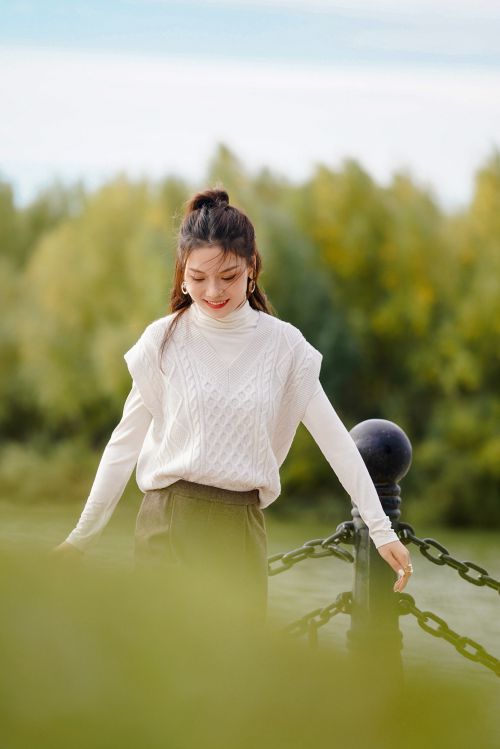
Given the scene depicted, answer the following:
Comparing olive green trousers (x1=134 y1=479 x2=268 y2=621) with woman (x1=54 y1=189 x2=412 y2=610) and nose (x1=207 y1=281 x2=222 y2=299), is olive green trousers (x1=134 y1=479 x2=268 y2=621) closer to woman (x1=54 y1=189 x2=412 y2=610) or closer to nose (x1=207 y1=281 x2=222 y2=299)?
woman (x1=54 y1=189 x2=412 y2=610)

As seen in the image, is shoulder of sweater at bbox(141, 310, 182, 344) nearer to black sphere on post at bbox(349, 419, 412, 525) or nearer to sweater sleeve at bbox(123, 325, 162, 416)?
sweater sleeve at bbox(123, 325, 162, 416)

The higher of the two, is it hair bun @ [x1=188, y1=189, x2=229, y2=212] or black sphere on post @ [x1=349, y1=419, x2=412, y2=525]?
hair bun @ [x1=188, y1=189, x2=229, y2=212]

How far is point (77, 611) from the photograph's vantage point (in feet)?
2.13

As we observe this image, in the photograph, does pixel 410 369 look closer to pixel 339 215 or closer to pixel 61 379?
pixel 339 215

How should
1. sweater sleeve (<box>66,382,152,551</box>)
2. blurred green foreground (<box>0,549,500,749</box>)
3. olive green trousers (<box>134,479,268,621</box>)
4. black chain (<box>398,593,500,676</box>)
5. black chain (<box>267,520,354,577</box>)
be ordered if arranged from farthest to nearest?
black chain (<box>267,520,354,577</box>) → black chain (<box>398,593,500,676</box>) → sweater sleeve (<box>66,382,152,551</box>) → olive green trousers (<box>134,479,268,621</box>) → blurred green foreground (<box>0,549,500,749</box>)

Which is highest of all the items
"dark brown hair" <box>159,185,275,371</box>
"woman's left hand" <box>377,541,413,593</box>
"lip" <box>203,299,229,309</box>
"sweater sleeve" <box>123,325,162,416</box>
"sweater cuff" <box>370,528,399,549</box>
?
"dark brown hair" <box>159,185,275,371</box>

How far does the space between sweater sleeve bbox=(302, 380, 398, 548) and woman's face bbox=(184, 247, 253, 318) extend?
0.28m

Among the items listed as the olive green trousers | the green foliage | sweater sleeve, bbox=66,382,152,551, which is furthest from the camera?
the green foliage

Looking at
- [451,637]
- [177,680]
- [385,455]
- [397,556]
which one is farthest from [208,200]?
[177,680]

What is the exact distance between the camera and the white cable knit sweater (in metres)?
2.27

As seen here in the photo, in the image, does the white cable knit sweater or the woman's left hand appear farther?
the woman's left hand

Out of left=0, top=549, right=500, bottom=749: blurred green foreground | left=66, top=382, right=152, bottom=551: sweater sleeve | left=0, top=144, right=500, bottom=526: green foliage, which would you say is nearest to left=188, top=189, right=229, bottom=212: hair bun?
left=66, top=382, right=152, bottom=551: sweater sleeve

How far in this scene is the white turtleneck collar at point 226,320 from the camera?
2.37 meters

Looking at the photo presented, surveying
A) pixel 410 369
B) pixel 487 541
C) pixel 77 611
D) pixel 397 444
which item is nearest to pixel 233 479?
pixel 397 444
